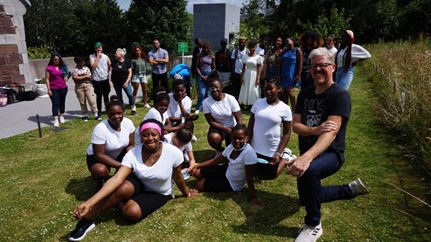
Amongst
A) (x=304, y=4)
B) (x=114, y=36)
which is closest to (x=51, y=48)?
(x=114, y=36)

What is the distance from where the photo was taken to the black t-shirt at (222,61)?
27.7ft

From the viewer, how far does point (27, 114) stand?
9.47m

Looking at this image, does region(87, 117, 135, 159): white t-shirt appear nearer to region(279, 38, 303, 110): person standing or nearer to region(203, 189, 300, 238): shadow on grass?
region(203, 189, 300, 238): shadow on grass

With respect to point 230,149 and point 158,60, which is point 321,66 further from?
point 158,60

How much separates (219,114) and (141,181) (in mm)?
1775

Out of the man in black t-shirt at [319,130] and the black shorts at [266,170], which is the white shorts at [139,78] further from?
the man in black t-shirt at [319,130]

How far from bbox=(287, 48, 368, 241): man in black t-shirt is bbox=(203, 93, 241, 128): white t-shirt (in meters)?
1.80

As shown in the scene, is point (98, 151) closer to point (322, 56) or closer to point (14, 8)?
point (322, 56)

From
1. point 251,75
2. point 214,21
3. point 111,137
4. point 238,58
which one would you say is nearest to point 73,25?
point 214,21

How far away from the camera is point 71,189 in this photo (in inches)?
185

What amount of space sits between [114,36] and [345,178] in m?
29.9

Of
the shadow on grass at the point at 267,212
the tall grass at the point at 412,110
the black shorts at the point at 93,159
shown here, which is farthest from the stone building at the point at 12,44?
the tall grass at the point at 412,110

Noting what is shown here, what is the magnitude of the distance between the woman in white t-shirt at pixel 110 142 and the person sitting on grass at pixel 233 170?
958 millimetres

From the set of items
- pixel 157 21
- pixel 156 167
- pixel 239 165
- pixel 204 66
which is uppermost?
pixel 157 21
